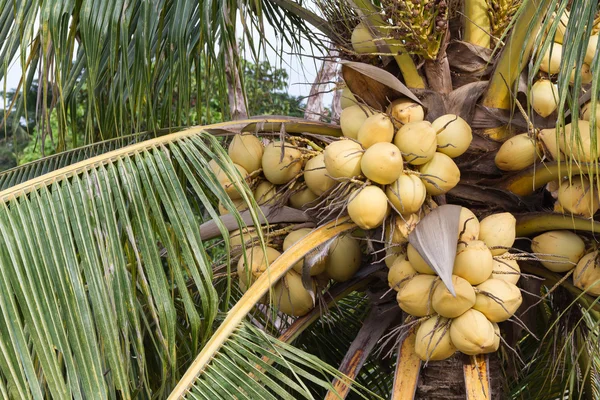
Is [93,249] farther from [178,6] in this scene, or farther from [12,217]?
[178,6]

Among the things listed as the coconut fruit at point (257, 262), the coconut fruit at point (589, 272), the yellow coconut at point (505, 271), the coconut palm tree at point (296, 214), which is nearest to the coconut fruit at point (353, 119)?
the coconut palm tree at point (296, 214)

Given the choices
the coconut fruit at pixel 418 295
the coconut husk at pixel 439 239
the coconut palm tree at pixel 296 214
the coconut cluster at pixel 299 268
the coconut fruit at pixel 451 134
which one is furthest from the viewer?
the coconut cluster at pixel 299 268

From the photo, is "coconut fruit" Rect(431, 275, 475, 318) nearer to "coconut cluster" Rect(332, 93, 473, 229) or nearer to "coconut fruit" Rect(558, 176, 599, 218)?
"coconut cluster" Rect(332, 93, 473, 229)

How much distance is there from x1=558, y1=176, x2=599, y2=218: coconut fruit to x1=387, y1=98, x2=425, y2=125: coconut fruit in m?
0.38

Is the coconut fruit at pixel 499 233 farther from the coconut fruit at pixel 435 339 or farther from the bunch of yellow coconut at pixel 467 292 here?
the coconut fruit at pixel 435 339

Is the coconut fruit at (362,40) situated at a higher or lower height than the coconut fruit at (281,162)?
higher

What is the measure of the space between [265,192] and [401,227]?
1.41 ft

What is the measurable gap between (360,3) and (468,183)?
56 centimetres

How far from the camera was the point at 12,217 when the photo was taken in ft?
4.44

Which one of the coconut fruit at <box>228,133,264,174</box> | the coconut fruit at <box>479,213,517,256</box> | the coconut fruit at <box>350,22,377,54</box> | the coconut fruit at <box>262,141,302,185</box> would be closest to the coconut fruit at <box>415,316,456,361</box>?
the coconut fruit at <box>479,213,517,256</box>

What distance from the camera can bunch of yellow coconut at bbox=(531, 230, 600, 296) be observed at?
1.70 meters

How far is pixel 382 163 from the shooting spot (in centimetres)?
158

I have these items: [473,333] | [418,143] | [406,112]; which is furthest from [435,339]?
[406,112]

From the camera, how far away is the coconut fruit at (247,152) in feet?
6.34
